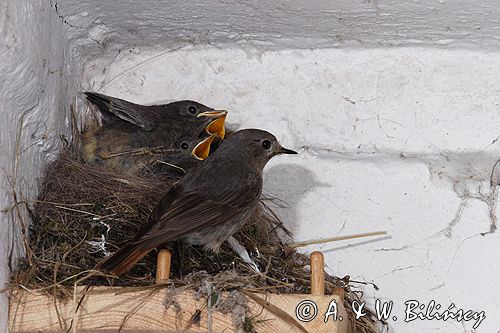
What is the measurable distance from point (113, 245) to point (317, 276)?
90 centimetres

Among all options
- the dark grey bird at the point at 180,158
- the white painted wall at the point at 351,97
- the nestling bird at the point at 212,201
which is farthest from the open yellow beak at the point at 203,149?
the nestling bird at the point at 212,201

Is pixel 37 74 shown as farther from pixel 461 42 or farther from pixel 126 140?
pixel 461 42

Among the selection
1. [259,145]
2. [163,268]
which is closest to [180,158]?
[259,145]

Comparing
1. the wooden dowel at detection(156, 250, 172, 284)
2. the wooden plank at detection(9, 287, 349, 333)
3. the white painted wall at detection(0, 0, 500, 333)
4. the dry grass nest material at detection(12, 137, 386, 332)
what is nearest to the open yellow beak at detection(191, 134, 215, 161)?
the white painted wall at detection(0, 0, 500, 333)

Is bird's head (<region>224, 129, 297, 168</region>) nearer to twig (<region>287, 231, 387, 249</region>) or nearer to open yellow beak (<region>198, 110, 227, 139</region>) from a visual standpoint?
open yellow beak (<region>198, 110, 227, 139</region>)

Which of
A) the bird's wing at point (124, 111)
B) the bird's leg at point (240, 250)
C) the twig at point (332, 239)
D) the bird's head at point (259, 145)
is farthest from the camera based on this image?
the bird's wing at point (124, 111)

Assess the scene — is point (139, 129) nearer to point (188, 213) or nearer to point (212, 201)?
point (212, 201)

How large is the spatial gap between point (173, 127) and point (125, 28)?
1.77ft

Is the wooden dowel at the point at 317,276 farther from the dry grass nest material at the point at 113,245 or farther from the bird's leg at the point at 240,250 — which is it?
the bird's leg at the point at 240,250

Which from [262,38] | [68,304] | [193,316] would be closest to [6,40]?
[68,304]

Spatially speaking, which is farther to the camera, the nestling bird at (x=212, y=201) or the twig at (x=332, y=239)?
the twig at (x=332, y=239)

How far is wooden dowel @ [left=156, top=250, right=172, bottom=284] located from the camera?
3393 mm

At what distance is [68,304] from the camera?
3.37m

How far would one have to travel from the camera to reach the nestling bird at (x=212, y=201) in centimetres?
357
